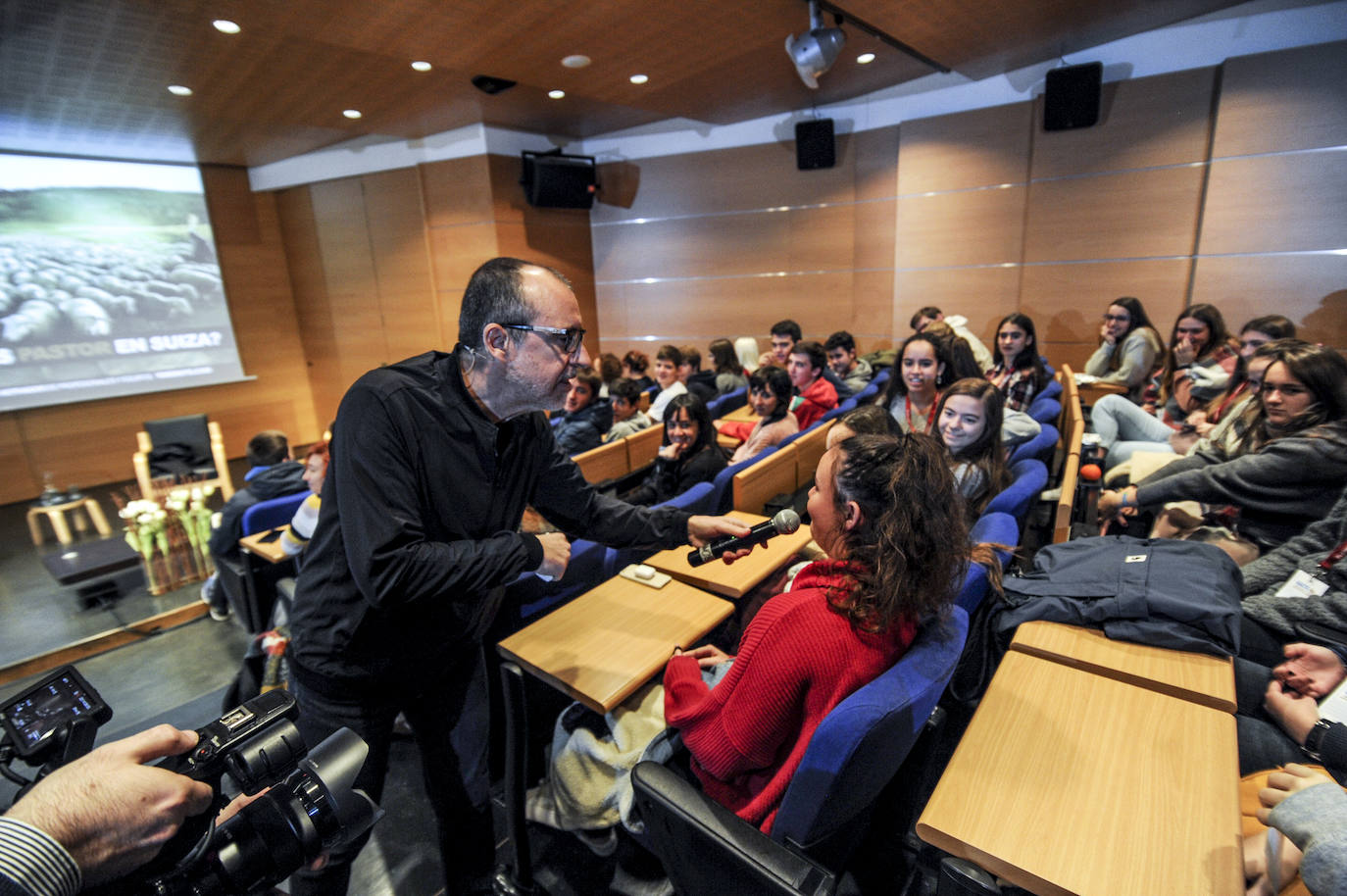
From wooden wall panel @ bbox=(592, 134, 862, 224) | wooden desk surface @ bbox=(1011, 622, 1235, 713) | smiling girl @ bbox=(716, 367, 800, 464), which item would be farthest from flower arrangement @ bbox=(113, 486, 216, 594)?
wooden wall panel @ bbox=(592, 134, 862, 224)

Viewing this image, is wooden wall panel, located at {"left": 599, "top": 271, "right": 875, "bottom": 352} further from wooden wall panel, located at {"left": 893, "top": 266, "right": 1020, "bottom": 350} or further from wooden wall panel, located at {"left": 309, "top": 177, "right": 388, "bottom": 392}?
wooden wall panel, located at {"left": 309, "top": 177, "right": 388, "bottom": 392}

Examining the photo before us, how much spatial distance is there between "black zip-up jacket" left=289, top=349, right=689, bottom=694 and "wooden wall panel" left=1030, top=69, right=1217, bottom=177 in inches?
247

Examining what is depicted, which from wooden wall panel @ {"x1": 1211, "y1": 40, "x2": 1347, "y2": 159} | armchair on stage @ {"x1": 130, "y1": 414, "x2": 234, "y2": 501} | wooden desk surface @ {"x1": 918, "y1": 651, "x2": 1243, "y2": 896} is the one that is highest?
wooden wall panel @ {"x1": 1211, "y1": 40, "x2": 1347, "y2": 159}

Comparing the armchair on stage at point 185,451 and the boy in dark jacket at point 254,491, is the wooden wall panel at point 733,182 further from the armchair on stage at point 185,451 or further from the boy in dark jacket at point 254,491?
the boy in dark jacket at point 254,491

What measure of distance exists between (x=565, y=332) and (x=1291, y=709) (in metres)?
1.92

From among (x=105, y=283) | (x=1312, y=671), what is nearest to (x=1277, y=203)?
(x=1312, y=671)

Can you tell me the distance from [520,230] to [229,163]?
13.1ft

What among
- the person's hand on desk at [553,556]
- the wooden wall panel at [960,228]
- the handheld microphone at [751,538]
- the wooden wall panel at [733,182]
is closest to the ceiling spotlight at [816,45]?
the wooden wall panel at [960,228]

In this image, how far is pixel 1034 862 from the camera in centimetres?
97

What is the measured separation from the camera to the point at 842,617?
47.4 inches

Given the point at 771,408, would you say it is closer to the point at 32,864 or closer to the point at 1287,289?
the point at 32,864

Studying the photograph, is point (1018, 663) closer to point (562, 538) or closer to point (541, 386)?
point (562, 538)

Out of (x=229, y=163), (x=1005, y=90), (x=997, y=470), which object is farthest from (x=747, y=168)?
(x=229, y=163)

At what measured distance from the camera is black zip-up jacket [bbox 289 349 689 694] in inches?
49.0
